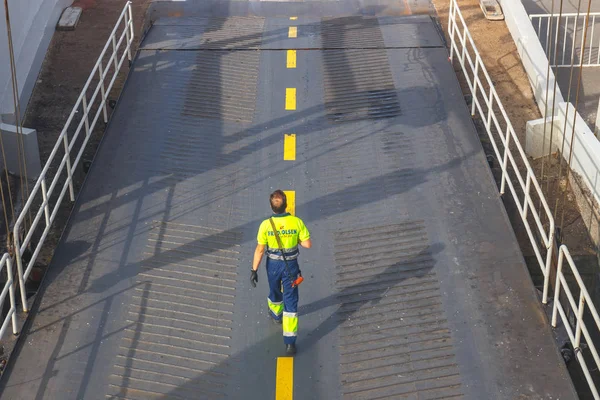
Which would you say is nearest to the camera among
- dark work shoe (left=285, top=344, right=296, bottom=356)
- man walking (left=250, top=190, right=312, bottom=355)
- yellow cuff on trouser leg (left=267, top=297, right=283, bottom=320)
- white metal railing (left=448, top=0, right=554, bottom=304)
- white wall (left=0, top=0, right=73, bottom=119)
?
man walking (left=250, top=190, right=312, bottom=355)

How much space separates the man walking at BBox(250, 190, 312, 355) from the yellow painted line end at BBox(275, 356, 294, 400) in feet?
0.44

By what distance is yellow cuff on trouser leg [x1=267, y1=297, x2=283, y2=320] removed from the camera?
8.68 meters

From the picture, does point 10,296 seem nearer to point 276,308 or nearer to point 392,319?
point 276,308

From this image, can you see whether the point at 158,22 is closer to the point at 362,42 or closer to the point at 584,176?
the point at 362,42

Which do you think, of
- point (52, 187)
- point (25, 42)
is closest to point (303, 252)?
point (52, 187)

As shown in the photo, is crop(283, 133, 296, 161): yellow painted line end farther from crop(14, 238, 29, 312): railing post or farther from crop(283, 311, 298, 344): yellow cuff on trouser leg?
crop(14, 238, 29, 312): railing post

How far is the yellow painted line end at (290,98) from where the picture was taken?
1250 centimetres

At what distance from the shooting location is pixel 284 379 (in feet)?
26.9

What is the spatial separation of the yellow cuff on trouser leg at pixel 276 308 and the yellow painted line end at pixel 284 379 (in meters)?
0.50

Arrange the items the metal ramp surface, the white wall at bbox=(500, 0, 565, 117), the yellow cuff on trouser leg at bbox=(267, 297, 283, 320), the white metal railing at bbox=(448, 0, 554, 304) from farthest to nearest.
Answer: the white wall at bbox=(500, 0, 565, 117), the white metal railing at bbox=(448, 0, 554, 304), the yellow cuff on trouser leg at bbox=(267, 297, 283, 320), the metal ramp surface

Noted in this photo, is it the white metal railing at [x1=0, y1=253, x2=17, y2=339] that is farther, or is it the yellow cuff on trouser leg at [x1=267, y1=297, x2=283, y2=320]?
the yellow cuff on trouser leg at [x1=267, y1=297, x2=283, y2=320]

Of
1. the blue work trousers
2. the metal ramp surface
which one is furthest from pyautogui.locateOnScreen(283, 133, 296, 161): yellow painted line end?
the blue work trousers

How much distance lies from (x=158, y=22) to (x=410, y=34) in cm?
408

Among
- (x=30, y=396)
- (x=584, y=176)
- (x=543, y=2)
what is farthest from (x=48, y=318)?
(x=543, y=2)
